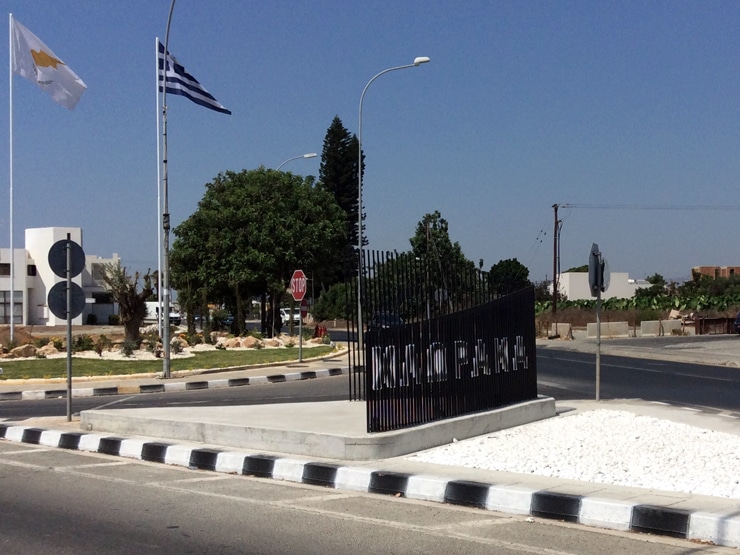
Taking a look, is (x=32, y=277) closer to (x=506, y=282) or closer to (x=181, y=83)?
(x=181, y=83)

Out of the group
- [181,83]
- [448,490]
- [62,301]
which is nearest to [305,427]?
[448,490]

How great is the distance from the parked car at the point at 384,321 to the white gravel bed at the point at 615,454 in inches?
59.1

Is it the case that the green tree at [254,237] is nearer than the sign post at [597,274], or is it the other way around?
the sign post at [597,274]

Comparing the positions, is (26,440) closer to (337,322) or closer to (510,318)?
(510,318)

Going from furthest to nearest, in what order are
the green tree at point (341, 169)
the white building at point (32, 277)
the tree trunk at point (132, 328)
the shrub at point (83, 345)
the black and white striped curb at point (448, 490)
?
the green tree at point (341, 169)
the white building at point (32, 277)
the tree trunk at point (132, 328)
the shrub at point (83, 345)
the black and white striped curb at point (448, 490)

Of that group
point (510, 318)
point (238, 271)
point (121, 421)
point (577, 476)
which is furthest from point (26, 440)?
point (238, 271)

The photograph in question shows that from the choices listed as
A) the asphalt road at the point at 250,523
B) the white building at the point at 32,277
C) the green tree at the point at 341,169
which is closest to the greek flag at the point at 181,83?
the asphalt road at the point at 250,523

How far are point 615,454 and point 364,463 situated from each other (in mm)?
2756

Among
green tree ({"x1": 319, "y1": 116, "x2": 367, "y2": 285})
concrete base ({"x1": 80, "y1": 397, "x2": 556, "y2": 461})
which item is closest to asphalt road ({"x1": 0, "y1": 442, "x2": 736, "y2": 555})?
concrete base ({"x1": 80, "y1": 397, "x2": 556, "y2": 461})

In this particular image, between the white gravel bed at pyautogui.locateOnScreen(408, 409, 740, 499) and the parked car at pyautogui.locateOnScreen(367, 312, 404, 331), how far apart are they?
1501 millimetres

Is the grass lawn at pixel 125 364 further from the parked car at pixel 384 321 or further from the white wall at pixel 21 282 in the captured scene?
the white wall at pixel 21 282

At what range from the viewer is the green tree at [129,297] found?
30.2 meters

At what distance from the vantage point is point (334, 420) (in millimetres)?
11312

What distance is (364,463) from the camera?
947cm
